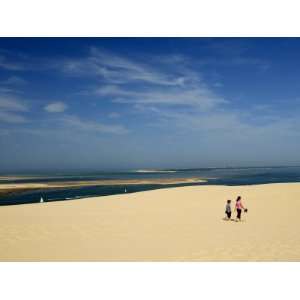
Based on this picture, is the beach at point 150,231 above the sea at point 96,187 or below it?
below

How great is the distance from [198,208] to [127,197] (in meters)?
7.32

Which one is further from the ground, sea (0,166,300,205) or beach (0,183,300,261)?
sea (0,166,300,205)

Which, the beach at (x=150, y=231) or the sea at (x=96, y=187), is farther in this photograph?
the sea at (x=96, y=187)

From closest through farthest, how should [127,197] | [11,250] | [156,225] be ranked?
[11,250] < [156,225] < [127,197]

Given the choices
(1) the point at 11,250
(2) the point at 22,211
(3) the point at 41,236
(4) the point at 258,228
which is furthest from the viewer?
(2) the point at 22,211

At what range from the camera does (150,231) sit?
1364 cm

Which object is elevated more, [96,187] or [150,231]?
[96,187]

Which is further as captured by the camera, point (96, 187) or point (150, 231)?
point (96, 187)

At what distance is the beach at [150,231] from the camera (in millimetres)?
10445

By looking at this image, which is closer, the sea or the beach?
the beach

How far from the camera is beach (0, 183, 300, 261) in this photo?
1045cm

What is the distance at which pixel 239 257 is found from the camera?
32.6ft
